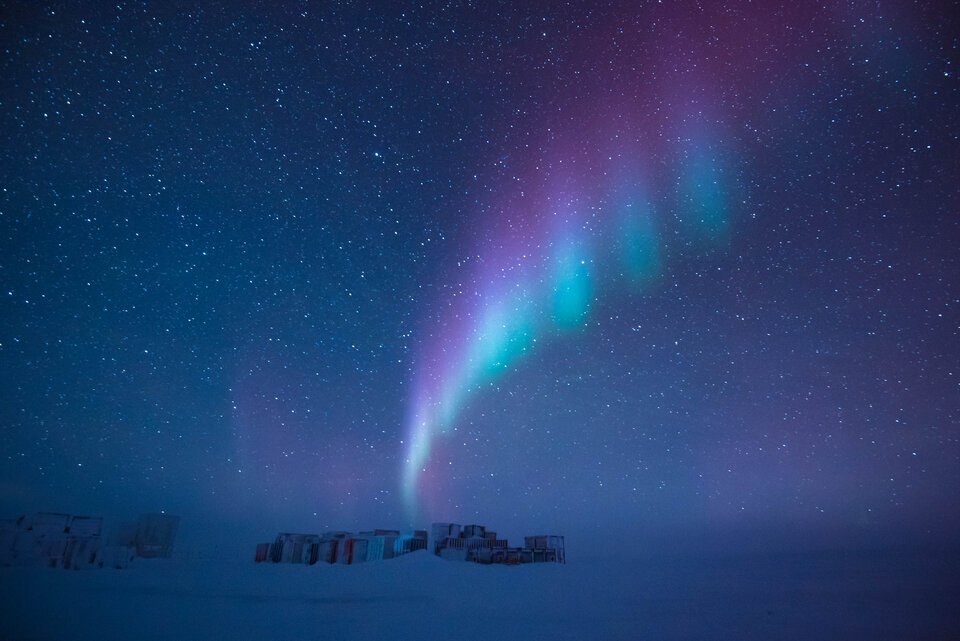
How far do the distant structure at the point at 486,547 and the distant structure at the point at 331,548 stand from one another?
119 centimetres

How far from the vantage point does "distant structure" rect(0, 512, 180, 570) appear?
9938 mm

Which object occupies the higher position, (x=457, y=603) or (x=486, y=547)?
(x=486, y=547)

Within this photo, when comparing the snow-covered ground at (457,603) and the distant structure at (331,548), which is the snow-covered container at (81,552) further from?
the distant structure at (331,548)

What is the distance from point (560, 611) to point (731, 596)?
4.18 meters

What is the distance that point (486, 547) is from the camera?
14266mm

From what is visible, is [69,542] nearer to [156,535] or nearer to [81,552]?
[81,552]

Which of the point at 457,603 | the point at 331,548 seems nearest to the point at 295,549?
the point at 331,548

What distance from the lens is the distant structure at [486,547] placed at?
1389cm

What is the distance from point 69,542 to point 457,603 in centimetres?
888

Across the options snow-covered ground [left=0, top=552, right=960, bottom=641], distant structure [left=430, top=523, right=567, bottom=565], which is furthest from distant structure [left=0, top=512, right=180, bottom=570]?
distant structure [left=430, top=523, right=567, bottom=565]

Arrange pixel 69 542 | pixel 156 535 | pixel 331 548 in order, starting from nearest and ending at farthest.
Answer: pixel 69 542
pixel 156 535
pixel 331 548

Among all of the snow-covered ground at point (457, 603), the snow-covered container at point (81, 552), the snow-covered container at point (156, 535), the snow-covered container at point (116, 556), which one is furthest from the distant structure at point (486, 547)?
the snow-covered container at point (81, 552)

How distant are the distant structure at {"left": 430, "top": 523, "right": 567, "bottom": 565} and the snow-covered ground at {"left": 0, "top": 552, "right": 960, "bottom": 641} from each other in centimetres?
86

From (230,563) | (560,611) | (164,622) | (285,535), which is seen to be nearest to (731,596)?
(560,611)
